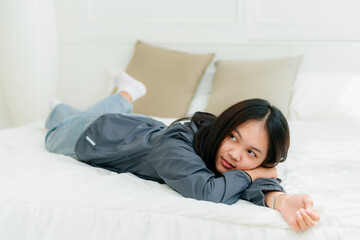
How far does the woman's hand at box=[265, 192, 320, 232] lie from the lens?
2.98 feet

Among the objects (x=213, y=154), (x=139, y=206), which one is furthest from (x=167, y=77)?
(x=139, y=206)

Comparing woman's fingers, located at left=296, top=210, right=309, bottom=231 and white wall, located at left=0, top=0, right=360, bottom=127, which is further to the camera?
white wall, located at left=0, top=0, right=360, bottom=127

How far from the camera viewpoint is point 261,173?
1.19 m

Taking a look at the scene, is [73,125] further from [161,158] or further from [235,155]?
[235,155]

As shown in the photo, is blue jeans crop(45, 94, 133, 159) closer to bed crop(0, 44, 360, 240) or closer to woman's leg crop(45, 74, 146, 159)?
woman's leg crop(45, 74, 146, 159)

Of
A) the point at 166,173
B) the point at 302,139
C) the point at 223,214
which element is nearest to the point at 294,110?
the point at 302,139

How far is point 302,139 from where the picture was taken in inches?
71.6

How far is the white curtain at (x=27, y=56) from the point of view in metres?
2.75

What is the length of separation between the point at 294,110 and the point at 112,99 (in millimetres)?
937

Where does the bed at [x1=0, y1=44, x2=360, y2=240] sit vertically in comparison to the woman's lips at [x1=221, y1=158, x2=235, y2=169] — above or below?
below

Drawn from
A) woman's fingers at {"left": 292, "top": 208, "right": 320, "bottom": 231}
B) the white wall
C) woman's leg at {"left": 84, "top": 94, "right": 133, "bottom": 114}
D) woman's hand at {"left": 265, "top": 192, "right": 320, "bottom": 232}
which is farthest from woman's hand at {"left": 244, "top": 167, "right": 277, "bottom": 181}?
the white wall

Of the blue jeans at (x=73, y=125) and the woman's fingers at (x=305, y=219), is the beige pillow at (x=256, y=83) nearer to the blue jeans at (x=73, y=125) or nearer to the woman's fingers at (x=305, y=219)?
the blue jeans at (x=73, y=125)

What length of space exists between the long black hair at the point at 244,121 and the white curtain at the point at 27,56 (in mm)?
1843

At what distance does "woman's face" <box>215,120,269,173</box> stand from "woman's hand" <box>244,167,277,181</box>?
22mm
